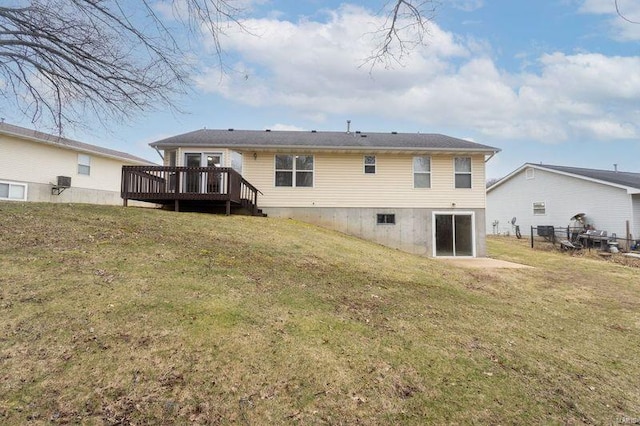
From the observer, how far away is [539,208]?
22781 mm

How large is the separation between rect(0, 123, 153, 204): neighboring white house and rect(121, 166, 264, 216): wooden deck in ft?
14.9

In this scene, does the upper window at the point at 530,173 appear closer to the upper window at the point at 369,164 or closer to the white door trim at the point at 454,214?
the white door trim at the point at 454,214

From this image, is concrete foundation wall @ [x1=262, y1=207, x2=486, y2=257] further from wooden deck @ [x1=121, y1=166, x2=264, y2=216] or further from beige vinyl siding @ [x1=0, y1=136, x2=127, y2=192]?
beige vinyl siding @ [x1=0, y1=136, x2=127, y2=192]

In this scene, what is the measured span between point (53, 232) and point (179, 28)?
4908 mm

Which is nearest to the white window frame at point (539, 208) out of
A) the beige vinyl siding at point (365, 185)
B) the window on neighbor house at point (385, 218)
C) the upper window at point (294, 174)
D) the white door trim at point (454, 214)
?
the beige vinyl siding at point (365, 185)

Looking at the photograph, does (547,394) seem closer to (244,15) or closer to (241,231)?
(244,15)

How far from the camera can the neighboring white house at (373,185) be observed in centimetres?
1442

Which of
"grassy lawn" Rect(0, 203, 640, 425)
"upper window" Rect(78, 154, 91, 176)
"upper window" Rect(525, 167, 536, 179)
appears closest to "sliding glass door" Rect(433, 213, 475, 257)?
"grassy lawn" Rect(0, 203, 640, 425)

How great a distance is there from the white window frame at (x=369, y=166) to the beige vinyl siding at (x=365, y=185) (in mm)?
97

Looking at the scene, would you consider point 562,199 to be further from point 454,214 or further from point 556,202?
point 454,214

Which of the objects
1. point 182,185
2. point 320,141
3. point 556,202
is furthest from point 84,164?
point 556,202

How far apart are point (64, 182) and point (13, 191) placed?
2.39 metres

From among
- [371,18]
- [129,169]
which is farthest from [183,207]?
[371,18]

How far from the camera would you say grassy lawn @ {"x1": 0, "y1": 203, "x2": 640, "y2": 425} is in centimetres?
284
